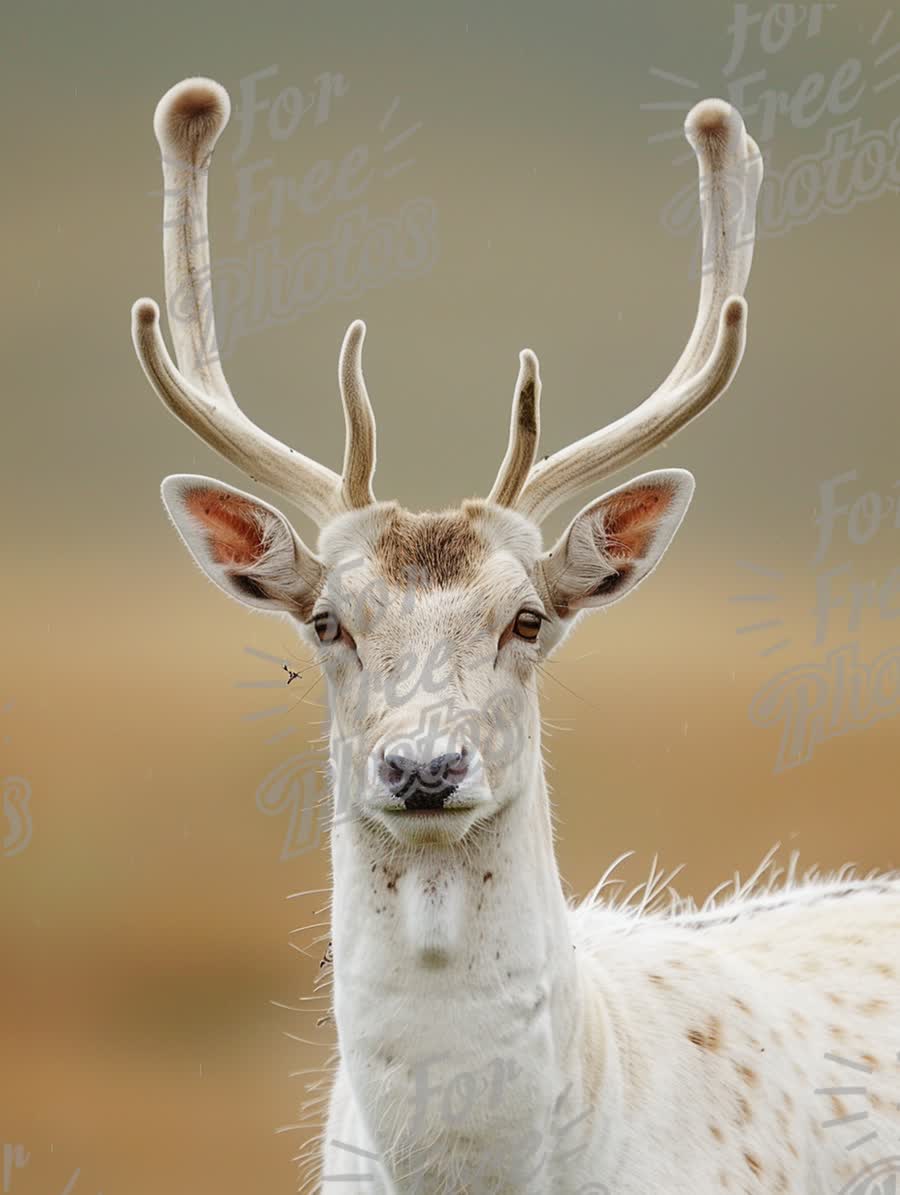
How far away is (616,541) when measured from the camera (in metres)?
5.17

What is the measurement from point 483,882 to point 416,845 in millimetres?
212

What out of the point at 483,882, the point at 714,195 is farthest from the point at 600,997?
the point at 714,195

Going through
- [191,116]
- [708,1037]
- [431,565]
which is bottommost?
[708,1037]

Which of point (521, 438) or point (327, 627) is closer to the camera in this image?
point (327, 627)

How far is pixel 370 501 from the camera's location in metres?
5.20

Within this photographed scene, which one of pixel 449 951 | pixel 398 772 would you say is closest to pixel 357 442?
pixel 398 772

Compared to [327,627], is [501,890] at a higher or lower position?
lower

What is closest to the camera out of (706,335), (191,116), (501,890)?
(501,890)

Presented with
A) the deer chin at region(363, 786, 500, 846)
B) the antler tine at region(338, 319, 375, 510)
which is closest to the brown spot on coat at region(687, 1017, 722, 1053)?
the deer chin at region(363, 786, 500, 846)

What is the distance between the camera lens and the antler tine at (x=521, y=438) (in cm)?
519

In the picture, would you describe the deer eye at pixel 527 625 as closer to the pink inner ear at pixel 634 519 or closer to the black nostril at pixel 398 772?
the pink inner ear at pixel 634 519

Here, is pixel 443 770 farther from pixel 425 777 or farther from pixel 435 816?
pixel 435 816

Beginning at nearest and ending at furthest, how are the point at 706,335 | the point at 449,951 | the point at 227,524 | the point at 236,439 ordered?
the point at 449,951 → the point at 227,524 → the point at 236,439 → the point at 706,335

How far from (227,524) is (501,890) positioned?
1356mm
